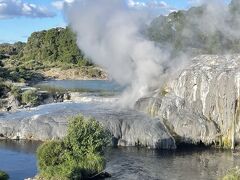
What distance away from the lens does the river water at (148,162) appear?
5397cm

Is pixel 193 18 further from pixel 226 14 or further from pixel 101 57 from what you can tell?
pixel 101 57

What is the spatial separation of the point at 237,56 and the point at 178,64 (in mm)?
8274

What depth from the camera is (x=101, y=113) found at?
7181cm

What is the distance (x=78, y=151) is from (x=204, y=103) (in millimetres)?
24394

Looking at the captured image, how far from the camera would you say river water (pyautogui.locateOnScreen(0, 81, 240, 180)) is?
53969 millimetres

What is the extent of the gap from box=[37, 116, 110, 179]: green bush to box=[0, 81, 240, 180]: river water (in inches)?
129

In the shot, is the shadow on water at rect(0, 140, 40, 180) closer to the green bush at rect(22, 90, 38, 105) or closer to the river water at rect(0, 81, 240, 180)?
the river water at rect(0, 81, 240, 180)

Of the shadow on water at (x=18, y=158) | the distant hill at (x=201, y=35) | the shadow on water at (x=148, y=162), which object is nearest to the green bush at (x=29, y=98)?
the shadow on water at (x=18, y=158)

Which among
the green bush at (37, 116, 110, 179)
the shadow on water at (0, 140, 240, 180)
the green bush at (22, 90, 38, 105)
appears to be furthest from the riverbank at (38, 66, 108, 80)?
the green bush at (37, 116, 110, 179)

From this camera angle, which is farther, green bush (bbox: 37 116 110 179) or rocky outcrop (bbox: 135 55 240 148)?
rocky outcrop (bbox: 135 55 240 148)

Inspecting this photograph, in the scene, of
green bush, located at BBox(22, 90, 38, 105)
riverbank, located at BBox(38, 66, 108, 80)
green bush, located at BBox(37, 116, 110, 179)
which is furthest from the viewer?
riverbank, located at BBox(38, 66, 108, 80)

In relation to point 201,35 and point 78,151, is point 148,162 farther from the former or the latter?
point 201,35

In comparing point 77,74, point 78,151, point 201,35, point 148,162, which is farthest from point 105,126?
point 77,74

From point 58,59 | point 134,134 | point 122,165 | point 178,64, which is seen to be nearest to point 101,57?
point 178,64
